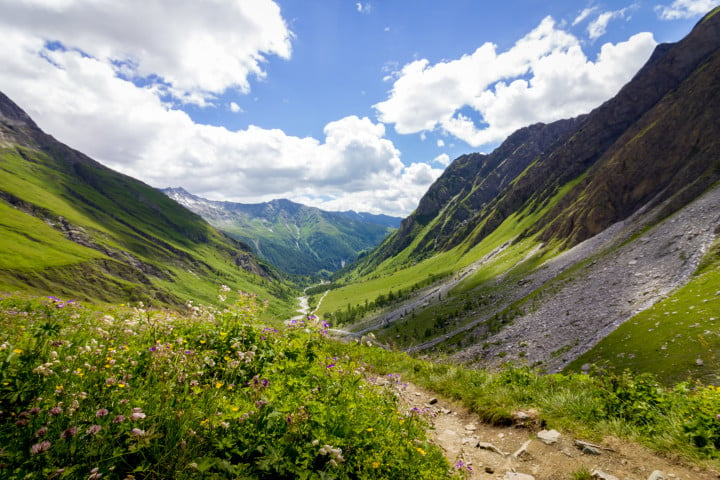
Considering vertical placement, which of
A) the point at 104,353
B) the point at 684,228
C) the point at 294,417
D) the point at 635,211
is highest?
the point at 635,211

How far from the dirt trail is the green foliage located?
1496 millimetres

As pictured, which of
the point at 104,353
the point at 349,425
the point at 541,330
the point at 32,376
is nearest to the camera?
the point at 32,376

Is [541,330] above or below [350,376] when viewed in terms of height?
below

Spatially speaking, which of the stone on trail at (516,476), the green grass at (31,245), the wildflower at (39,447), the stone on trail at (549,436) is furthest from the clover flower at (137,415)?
the green grass at (31,245)

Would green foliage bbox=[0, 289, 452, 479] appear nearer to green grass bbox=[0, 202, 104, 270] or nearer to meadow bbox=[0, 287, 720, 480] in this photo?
meadow bbox=[0, 287, 720, 480]

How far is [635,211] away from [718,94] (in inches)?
1820

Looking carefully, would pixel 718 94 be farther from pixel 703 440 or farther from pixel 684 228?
pixel 703 440

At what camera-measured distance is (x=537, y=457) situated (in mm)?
6609

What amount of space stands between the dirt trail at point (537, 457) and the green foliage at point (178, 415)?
1.50 m

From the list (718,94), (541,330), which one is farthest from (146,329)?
(718,94)

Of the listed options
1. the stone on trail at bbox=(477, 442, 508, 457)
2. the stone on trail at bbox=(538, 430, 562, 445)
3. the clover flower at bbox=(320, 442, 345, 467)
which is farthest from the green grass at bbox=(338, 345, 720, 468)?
the clover flower at bbox=(320, 442, 345, 467)

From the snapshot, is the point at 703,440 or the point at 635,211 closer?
the point at 703,440

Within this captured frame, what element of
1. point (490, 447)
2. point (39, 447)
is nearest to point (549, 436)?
point (490, 447)

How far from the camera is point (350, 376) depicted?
756 centimetres
